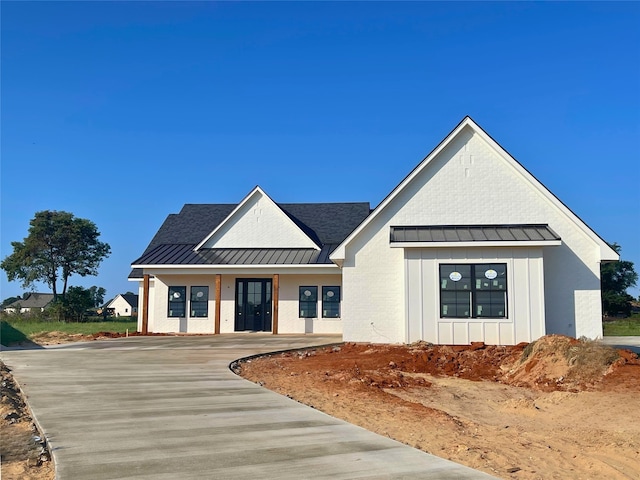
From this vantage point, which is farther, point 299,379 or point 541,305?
point 541,305

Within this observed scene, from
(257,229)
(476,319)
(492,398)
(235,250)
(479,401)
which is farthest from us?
(257,229)

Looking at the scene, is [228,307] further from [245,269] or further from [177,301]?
[177,301]

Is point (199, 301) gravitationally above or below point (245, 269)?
below

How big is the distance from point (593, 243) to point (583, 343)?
5790 mm

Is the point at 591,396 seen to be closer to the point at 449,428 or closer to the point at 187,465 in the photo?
the point at 449,428

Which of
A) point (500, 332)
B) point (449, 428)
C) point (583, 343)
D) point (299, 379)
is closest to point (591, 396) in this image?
point (583, 343)

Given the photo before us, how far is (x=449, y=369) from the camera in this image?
13.8 m

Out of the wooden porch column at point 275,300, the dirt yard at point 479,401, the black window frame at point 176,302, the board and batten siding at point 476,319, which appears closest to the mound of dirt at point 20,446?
the dirt yard at point 479,401

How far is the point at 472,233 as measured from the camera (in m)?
18.0

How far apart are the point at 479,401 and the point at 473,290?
720 cm

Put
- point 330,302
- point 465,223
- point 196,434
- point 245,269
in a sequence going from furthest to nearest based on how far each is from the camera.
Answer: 1. point 330,302
2. point 245,269
3. point 465,223
4. point 196,434

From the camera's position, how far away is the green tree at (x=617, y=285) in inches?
2415

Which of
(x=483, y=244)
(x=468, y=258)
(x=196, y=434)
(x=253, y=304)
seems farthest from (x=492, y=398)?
(x=253, y=304)

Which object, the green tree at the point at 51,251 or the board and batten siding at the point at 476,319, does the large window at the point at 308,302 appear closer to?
the board and batten siding at the point at 476,319
